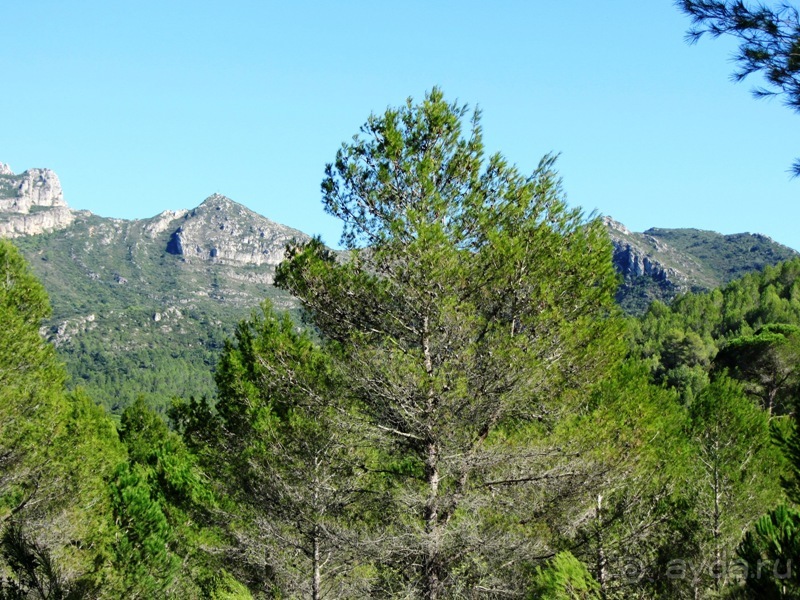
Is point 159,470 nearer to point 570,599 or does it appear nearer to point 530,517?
point 530,517

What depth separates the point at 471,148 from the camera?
9.73 m

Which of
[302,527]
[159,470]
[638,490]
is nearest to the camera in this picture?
[302,527]

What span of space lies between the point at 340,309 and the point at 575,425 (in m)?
3.81

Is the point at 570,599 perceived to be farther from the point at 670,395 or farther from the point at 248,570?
the point at 670,395

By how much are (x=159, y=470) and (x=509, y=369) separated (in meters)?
13.1

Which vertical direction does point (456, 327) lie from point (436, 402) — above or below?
above

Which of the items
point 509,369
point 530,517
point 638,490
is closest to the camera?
point 509,369

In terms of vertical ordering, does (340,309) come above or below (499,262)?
below

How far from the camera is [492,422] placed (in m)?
9.53

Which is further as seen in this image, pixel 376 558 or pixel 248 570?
pixel 248 570

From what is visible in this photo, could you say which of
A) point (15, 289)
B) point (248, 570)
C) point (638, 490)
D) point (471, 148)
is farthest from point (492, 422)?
point (15, 289)

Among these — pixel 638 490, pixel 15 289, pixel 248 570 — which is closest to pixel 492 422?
pixel 638 490

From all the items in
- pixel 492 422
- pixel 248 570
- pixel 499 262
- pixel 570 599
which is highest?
pixel 499 262

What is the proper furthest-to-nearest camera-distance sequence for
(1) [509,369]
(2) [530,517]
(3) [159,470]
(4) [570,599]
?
(3) [159,470] → (2) [530,517] → (1) [509,369] → (4) [570,599]
